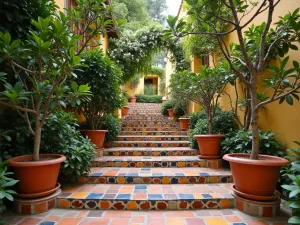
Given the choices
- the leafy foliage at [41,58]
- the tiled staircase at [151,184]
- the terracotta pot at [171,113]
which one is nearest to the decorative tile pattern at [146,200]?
the tiled staircase at [151,184]

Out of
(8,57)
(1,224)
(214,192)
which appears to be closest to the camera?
(1,224)

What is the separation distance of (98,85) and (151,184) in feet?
6.94

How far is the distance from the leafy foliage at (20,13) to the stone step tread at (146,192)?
205 centimetres

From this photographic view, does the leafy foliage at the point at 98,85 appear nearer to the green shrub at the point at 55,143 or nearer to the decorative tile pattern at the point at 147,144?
the decorative tile pattern at the point at 147,144

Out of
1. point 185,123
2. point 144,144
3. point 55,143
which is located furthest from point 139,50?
point 55,143

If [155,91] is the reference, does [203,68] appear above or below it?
below

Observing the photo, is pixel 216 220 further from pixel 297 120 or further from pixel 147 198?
pixel 297 120

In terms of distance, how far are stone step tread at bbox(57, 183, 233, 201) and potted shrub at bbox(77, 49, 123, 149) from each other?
4.43 feet

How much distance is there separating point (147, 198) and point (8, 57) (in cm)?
209

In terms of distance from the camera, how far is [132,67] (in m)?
6.58

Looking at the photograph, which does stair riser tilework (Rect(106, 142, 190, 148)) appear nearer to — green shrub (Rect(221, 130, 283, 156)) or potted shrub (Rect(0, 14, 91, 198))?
green shrub (Rect(221, 130, 283, 156))

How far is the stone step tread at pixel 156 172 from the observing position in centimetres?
286

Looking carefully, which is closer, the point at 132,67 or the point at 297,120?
the point at 297,120

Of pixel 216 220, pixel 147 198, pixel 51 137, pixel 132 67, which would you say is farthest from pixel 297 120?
pixel 132 67
